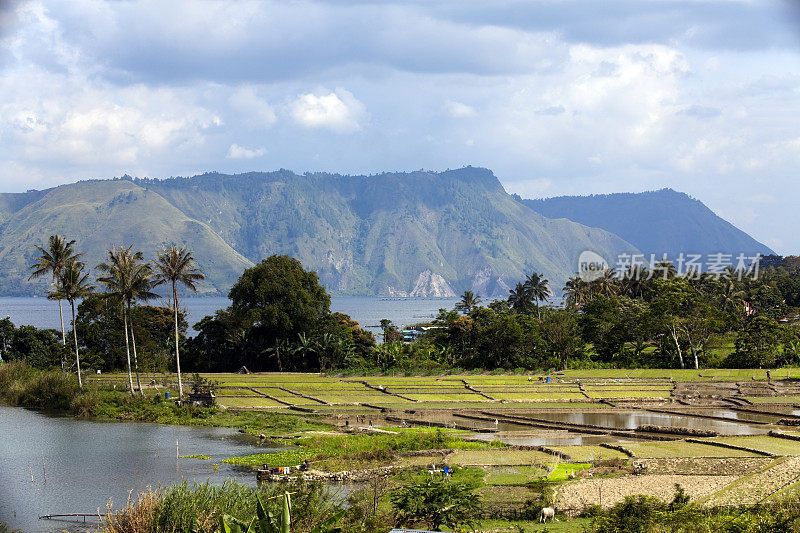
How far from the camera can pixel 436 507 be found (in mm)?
27578

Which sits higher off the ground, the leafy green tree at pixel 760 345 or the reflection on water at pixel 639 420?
the leafy green tree at pixel 760 345

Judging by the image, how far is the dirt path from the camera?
31531 millimetres

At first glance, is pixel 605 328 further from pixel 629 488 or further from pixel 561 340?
pixel 629 488

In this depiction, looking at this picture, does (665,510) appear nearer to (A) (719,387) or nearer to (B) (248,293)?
(A) (719,387)

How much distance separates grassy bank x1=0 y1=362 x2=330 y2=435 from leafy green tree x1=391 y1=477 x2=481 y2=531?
23.1m

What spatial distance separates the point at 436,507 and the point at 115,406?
127ft

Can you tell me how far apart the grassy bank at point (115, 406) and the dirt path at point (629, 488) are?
22.4 meters

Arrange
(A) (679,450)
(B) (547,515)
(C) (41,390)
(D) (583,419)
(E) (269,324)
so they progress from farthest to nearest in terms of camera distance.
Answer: (E) (269,324), (C) (41,390), (D) (583,419), (A) (679,450), (B) (547,515)

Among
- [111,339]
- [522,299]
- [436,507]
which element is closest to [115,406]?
[111,339]

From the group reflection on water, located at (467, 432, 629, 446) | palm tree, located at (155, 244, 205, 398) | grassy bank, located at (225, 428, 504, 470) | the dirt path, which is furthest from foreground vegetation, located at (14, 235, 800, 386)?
the dirt path

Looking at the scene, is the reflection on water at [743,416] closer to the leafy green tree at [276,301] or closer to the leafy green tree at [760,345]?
the leafy green tree at [760,345]

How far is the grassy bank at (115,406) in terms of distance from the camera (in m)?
53.5

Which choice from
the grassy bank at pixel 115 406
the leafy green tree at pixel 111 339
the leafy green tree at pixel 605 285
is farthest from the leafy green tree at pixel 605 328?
the leafy green tree at pixel 111 339

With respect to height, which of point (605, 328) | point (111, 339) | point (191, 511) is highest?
point (111, 339)
